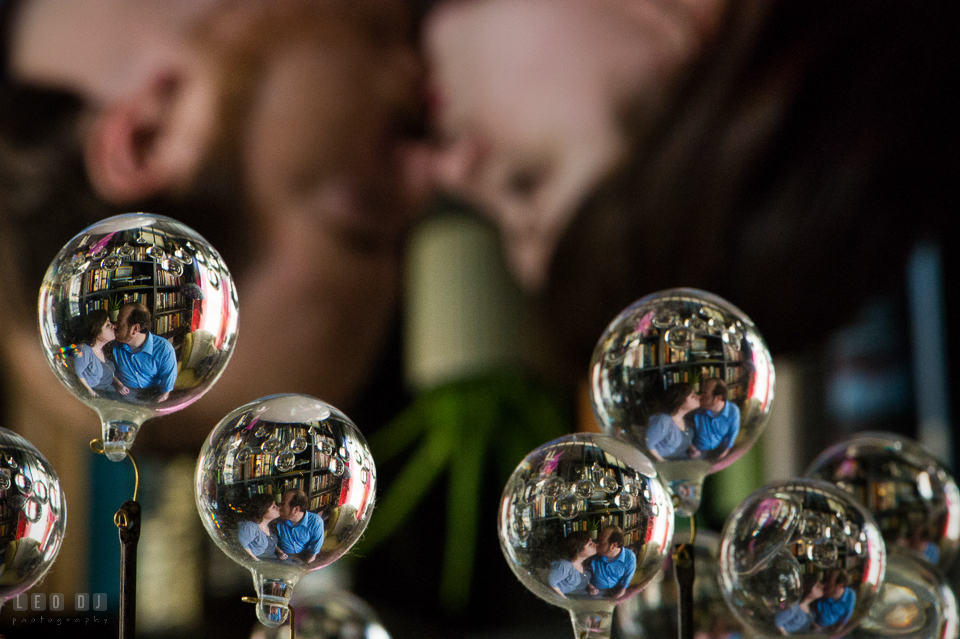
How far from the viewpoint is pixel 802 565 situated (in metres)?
0.61

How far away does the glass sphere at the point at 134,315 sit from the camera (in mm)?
457

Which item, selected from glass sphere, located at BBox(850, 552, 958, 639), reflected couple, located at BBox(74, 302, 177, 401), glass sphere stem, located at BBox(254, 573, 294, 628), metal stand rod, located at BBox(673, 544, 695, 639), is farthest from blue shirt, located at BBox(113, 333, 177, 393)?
glass sphere, located at BBox(850, 552, 958, 639)

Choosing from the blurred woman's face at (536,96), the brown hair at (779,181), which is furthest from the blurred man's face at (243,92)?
the brown hair at (779,181)

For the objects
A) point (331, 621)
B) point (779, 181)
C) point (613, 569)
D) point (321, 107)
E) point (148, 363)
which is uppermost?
point (321, 107)

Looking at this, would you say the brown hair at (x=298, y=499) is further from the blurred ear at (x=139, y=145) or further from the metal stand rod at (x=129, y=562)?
the blurred ear at (x=139, y=145)

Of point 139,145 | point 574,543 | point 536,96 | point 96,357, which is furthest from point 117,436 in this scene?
point 536,96

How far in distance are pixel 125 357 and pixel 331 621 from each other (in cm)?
34

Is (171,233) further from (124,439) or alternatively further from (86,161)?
(86,161)

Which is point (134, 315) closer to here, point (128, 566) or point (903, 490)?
point (128, 566)

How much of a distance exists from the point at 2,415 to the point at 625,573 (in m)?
1.43

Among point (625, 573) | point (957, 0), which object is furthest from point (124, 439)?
point (957, 0)

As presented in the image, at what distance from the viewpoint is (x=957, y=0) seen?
2096mm

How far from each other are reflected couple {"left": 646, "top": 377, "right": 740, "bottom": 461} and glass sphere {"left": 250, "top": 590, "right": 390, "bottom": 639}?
28 cm

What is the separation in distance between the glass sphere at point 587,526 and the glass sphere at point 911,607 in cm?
31
